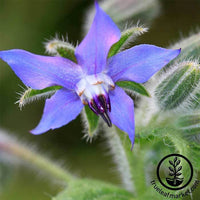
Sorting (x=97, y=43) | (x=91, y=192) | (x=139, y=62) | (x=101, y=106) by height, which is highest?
(x=97, y=43)

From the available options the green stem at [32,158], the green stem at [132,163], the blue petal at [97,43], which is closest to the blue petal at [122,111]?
the blue petal at [97,43]

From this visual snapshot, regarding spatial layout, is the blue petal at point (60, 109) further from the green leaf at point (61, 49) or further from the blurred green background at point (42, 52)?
the blurred green background at point (42, 52)

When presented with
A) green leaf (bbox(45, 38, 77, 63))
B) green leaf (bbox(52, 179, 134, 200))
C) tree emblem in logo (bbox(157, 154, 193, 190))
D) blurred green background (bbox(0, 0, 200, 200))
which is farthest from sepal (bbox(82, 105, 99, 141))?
blurred green background (bbox(0, 0, 200, 200))

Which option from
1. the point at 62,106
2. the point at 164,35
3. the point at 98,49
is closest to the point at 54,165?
the point at 62,106

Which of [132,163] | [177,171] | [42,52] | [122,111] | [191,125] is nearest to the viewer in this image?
[122,111]

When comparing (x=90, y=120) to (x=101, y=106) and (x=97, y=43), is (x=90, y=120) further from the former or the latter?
(x=97, y=43)

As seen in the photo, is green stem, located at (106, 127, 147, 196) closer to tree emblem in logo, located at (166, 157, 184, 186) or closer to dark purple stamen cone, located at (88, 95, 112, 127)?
tree emblem in logo, located at (166, 157, 184, 186)

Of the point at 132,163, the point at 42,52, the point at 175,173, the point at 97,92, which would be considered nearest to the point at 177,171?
the point at 175,173
